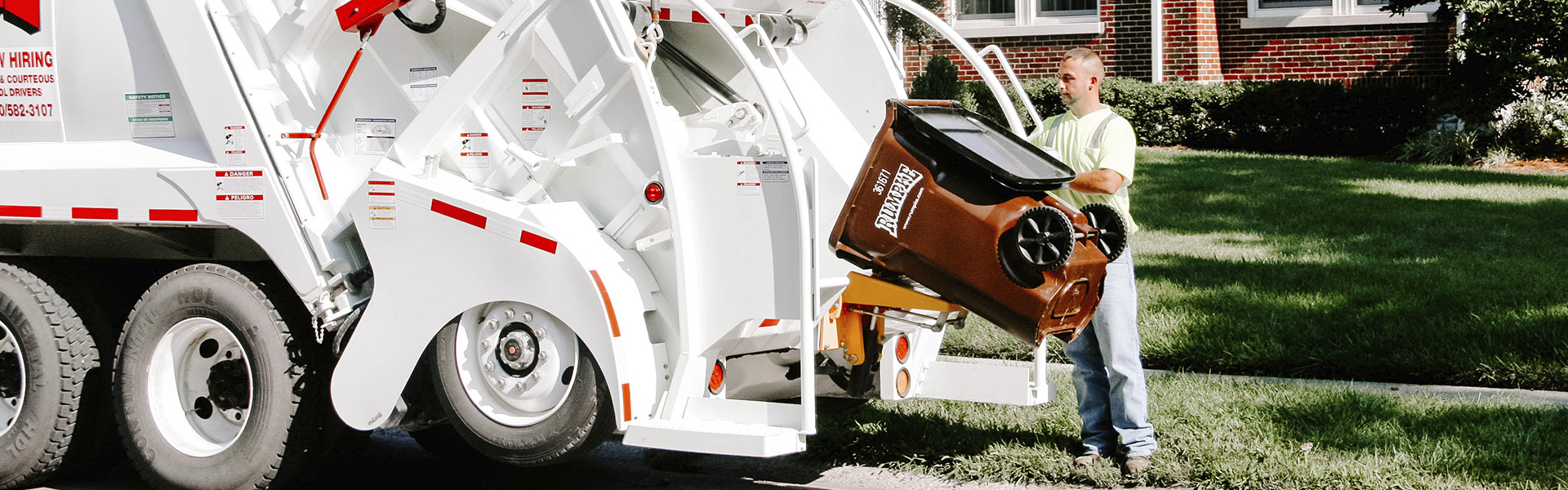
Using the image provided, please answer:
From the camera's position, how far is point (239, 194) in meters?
5.15

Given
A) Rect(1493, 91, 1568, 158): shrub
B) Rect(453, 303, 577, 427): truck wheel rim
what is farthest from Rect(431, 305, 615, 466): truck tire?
Rect(1493, 91, 1568, 158): shrub

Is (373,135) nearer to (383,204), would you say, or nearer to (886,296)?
(383,204)

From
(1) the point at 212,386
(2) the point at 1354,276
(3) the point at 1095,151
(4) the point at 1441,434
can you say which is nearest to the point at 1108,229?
(3) the point at 1095,151

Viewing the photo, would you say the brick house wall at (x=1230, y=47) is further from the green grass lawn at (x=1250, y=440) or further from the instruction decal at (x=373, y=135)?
the instruction decal at (x=373, y=135)

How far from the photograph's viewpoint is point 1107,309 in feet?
17.1

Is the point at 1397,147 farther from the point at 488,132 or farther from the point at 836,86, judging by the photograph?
the point at 488,132

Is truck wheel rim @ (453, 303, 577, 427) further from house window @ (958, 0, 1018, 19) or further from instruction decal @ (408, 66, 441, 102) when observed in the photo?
house window @ (958, 0, 1018, 19)

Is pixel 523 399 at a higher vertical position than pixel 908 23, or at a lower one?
lower

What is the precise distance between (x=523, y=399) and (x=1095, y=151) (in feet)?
7.04

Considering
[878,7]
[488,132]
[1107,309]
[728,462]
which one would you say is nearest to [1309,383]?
[1107,309]

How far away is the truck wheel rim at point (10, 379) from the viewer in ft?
18.8

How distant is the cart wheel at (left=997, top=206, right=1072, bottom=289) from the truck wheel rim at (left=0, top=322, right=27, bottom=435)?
3.78 meters

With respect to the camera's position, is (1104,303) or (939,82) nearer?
(1104,303)

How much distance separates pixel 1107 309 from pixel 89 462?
154 inches
